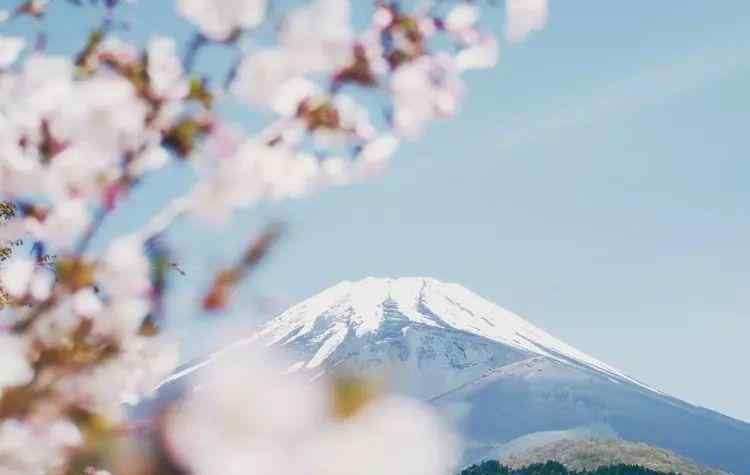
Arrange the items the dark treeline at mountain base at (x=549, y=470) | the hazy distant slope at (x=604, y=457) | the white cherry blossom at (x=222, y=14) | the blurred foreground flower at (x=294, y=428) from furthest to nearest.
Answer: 1. the hazy distant slope at (x=604, y=457)
2. the dark treeline at mountain base at (x=549, y=470)
3. the white cherry blossom at (x=222, y=14)
4. the blurred foreground flower at (x=294, y=428)

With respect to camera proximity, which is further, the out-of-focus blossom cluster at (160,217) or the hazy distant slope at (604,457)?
the hazy distant slope at (604,457)

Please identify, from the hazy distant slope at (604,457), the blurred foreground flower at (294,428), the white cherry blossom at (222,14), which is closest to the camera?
the blurred foreground flower at (294,428)

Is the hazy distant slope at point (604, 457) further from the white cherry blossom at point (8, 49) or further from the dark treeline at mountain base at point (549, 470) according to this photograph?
the white cherry blossom at point (8, 49)

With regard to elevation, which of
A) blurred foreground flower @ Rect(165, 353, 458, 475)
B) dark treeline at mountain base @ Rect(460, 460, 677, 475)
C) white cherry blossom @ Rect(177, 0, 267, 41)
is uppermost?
dark treeline at mountain base @ Rect(460, 460, 677, 475)

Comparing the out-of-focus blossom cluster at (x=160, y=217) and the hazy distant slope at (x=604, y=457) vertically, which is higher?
the hazy distant slope at (x=604, y=457)

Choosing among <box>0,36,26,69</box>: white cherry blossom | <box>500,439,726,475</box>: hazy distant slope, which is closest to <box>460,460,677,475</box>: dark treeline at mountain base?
<box>500,439,726,475</box>: hazy distant slope

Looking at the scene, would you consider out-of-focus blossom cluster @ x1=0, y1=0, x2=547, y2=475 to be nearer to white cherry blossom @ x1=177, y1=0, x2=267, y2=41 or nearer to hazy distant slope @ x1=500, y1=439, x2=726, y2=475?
white cherry blossom @ x1=177, y1=0, x2=267, y2=41

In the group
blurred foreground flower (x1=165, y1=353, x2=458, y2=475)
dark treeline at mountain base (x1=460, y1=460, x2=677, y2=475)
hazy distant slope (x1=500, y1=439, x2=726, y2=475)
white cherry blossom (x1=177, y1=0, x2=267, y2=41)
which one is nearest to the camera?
blurred foreground flower (x1=165, y1=353, x2=458, y2=475)

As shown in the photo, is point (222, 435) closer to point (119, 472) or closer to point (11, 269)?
point (119, 472)

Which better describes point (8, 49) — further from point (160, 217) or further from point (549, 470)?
point (549, 470)

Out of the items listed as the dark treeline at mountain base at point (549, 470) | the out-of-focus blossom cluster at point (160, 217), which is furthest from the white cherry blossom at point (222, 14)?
the dark treeline at mountain base at point (549, 470)

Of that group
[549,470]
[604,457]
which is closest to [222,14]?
[549,470]

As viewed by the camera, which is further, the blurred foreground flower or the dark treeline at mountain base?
the dark treeline at mountain base

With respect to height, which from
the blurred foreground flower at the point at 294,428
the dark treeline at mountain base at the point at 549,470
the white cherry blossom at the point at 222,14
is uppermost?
the dark treeline at mountain base at the point at 549,470
